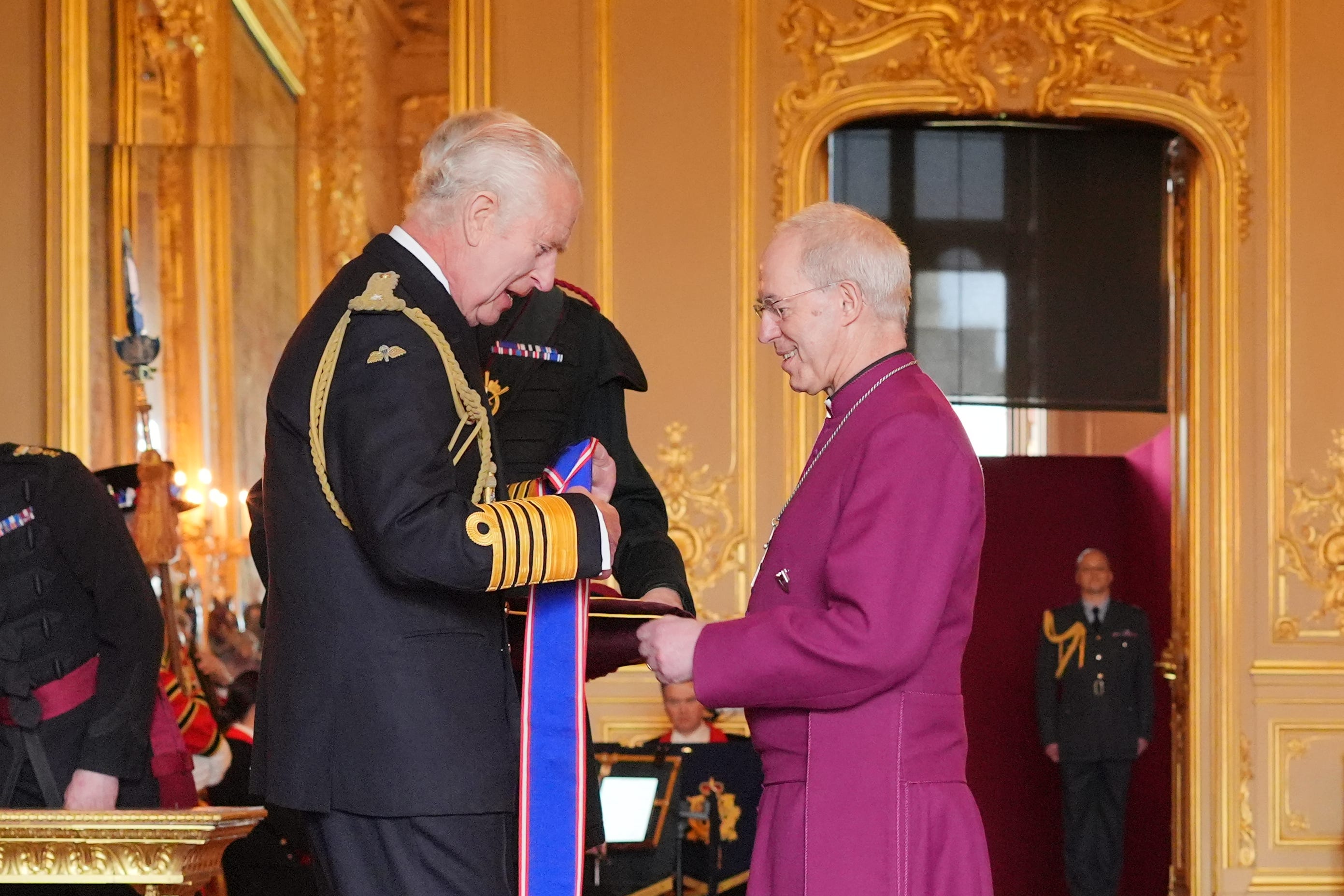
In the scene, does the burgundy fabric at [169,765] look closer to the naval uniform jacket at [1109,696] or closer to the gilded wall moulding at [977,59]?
the gilded wall moulding at [977,59]

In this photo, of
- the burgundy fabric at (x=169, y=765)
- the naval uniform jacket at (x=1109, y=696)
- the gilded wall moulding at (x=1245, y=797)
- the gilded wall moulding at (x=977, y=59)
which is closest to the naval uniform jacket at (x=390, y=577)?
the burgundy fabric at (x=169, y=765)

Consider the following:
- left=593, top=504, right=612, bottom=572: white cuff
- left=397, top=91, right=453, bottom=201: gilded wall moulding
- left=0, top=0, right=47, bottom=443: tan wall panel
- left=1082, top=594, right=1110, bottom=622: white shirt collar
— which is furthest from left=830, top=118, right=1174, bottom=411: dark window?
left=593, top=504, right=612, bottom=572: white cuff

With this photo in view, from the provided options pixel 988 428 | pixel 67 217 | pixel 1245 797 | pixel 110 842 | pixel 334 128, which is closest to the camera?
pixel 110 842

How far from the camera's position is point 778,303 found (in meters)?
2.63

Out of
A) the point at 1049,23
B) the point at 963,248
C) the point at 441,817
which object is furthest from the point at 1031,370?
the point at 441,817

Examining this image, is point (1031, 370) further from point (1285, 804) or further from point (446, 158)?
point (446, 158)

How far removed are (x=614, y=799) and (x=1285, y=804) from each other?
12.7 feet

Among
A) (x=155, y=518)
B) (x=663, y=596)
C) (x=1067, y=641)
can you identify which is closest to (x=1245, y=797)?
(x=1067, y=641)

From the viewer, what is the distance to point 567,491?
2.34 metres

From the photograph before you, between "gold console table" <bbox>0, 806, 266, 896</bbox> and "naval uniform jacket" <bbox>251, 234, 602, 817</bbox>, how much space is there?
761mm

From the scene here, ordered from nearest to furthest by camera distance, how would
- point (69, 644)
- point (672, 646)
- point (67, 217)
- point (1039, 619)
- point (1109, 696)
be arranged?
point (672, 646)
point (69, 644)
point (67, 217)
point (1109, 696)
point (1039, 619)

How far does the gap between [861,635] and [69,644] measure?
1.91 meters

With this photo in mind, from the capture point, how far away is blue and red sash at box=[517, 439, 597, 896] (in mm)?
2223

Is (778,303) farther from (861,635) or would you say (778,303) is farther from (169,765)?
(169,765)
